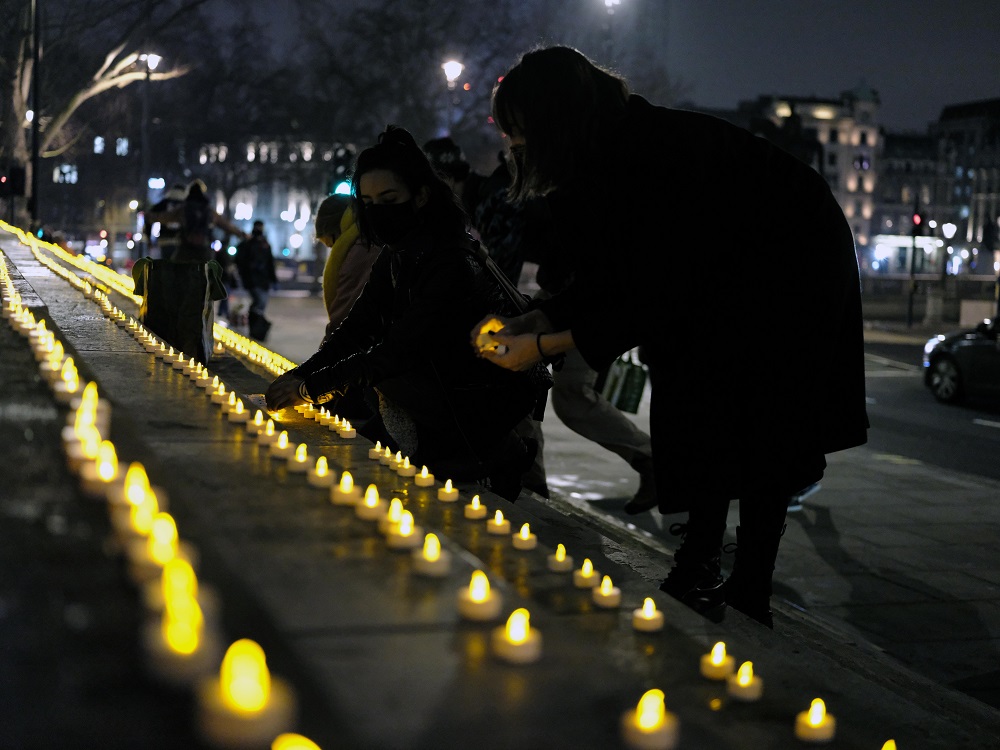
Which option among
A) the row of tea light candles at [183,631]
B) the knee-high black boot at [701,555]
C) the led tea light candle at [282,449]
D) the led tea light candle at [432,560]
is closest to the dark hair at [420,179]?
the knee-high black boot at [701,555]

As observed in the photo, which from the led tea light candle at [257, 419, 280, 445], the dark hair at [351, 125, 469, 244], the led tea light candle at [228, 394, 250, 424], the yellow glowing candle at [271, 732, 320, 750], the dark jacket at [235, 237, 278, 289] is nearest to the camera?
the yellow glowing candle at [271, 732, 320, 750]

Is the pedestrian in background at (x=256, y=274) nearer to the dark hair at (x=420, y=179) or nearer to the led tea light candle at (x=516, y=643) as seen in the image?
the dark hair at (x=420, y=179)

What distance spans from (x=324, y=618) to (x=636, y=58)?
5402 cm

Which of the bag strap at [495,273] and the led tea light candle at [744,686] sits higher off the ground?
the bag strap at [495,273]

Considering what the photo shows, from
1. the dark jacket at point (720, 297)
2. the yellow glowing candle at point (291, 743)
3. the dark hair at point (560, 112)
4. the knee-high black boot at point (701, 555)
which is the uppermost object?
the dark hair at point (560, 112)

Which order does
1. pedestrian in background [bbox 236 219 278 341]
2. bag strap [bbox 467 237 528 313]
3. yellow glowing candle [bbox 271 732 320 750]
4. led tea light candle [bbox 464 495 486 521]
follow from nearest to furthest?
yellow glowing candle [bbox 271 732 320 750], led tea light candle [bbox 464 495 486 521], bag strap [bbox 467 237 528 313], pedestrian in background [bbox 236 219 278 341]

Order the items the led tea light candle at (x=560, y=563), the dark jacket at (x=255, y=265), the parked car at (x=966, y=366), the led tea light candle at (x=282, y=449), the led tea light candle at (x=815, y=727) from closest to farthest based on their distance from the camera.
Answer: the led tea light candle at (x=815, y=727), the led tea light candle at (x=560, y=563), the led tea light candle at (x=282, y=449), the parked car at (x=966, y=366), the dark jacket at (x=255, y=265)

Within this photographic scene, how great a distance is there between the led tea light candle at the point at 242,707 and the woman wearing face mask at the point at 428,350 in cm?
A: 303

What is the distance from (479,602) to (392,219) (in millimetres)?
2912

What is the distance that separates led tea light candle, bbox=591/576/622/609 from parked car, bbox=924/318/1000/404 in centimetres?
1546

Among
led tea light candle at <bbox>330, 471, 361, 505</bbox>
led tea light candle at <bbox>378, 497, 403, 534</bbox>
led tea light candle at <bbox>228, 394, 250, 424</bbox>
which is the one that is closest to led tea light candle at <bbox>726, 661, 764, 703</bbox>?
led tea light candle at <bbox>378, 497, 403, 534</bbox>

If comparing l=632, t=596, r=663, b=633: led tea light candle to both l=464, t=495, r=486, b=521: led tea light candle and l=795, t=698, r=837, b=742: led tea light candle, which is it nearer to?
l=795, t=698, r=837, b=742: led tea light candle

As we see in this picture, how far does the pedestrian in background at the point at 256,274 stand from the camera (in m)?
20.3

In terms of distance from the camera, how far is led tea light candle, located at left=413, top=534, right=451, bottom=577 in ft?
7.02
